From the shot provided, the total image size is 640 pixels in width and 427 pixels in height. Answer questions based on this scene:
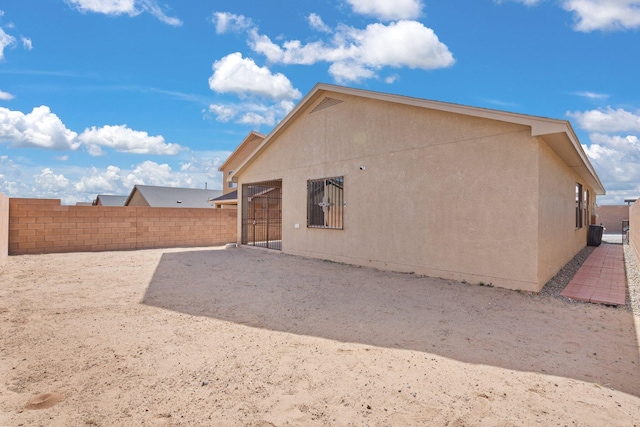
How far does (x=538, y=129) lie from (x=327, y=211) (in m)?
5.51

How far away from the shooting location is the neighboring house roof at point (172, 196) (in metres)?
28.9

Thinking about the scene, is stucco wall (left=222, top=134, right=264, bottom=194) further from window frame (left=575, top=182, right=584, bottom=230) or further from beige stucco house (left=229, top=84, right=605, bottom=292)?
window frame (left=575, top=182, right=584, bottom=230)

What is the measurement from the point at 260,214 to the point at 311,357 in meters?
13.2

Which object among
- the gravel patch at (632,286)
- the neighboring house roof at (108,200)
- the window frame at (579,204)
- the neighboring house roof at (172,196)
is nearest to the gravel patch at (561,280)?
the gravel patch at (632,286)

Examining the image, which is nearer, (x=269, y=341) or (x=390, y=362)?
(x=390, y=362)

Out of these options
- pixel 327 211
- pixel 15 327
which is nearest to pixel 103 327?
pixel 15 327

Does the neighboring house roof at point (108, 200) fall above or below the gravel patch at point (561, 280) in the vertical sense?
above

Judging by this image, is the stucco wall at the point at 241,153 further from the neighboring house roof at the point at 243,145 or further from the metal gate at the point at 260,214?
the metal gate at the point at 260,214

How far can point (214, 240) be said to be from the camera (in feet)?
48.0

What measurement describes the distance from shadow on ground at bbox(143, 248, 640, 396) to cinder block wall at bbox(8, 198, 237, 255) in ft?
20.3

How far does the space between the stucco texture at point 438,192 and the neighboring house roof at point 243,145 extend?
14.5 metres

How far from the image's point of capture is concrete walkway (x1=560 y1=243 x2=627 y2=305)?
5699 millimetres

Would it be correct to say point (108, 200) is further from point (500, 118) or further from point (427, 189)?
point (500, 118)

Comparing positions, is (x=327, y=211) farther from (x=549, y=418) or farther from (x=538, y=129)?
(x=549, y=418)
